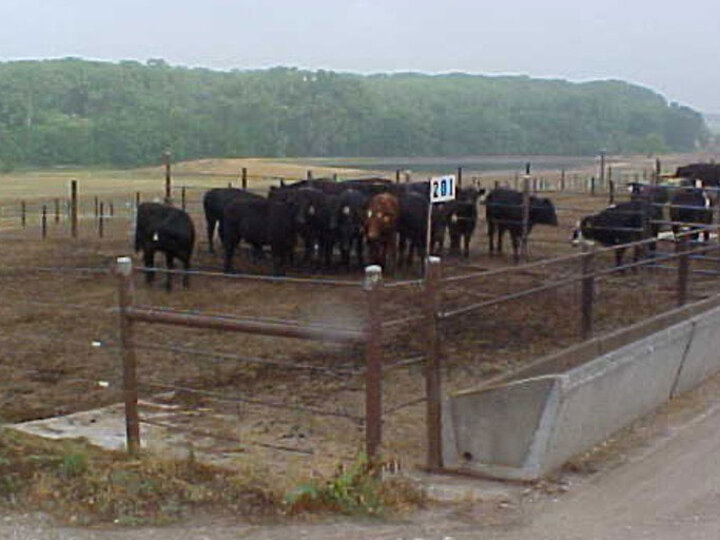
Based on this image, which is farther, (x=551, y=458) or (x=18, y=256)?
(x=18, y=256)

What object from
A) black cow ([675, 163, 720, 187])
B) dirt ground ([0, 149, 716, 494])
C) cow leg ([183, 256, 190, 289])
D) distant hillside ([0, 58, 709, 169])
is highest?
distant hillside ([0, 58, 709, 169])

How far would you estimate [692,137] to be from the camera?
4771 inches

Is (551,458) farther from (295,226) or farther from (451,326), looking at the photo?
(295,226)

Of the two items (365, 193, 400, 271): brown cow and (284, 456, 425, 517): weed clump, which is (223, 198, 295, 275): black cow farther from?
(284, 456, 425, 517): weed clump

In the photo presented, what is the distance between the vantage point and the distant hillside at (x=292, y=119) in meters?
96.3

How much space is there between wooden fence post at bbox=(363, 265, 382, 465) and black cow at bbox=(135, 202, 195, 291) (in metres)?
12.1

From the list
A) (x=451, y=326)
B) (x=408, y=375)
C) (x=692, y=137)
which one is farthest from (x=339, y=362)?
(x=692, y=137)

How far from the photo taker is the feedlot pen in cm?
966

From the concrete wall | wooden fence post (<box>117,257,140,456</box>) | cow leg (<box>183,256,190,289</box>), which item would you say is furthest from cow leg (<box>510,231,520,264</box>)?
wooden fence post (<box>117,257,140,456</box>)

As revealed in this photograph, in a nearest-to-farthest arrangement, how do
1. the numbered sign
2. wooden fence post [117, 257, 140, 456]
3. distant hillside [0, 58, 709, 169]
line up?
1. wooden fence post [117, 257, 140, 456]
2. the numbered sign
3. distant hillside [0, 58, 709, 169]

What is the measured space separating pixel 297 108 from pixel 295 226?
8087 centimetres

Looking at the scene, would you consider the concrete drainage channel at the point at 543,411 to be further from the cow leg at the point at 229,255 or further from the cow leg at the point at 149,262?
the cow leg at the point at 229,255

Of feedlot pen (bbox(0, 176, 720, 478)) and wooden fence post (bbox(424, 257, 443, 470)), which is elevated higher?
wooden fence post (bbox(424, 257, 443, 470))

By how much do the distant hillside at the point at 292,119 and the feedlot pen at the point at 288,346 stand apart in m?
69.8
